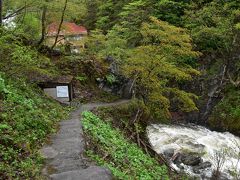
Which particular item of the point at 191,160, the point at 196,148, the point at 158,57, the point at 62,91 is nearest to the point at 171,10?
the point at 158,57

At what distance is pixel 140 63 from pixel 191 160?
526cm

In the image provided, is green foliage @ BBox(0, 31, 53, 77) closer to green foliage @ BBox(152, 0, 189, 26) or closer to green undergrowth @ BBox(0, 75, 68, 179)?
green undergrowth @ BBox(0, 75, 68, 179)

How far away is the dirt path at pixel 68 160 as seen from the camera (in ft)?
27.7

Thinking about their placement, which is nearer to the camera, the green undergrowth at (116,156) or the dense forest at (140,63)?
the green undergrowth at (116,156)

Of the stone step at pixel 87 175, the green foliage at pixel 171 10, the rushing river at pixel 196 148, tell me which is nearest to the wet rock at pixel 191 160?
the rushing river at pixel 196 148

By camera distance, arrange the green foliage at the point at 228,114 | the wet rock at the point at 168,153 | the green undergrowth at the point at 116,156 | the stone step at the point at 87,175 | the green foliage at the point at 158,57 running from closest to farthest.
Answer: the stone step at the point at 87,175
the green undergrowth at the point at 116,156
the wet rock at the point at 168,153
the green foliage at the point at 158,57
the green foliage at the point at 228,114

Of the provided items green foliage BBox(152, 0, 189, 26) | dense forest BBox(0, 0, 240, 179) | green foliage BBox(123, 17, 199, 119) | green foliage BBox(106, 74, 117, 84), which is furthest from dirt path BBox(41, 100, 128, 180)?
green foliage BBox(152, 0, 189, 26)

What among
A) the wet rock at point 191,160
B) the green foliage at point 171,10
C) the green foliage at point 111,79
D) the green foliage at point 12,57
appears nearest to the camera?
the green foliage at point 12,57

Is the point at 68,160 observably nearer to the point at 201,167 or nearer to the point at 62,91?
the point at 201,167

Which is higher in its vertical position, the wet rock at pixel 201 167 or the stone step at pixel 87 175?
the stone step at pixel 87 175

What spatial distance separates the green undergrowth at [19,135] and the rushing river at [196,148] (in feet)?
20.2

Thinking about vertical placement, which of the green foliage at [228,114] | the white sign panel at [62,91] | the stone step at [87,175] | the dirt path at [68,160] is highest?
the stone step at [87,175]

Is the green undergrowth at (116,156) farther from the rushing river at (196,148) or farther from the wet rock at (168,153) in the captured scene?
the wet rock at (168,153)

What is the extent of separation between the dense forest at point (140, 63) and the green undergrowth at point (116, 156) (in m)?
0.91
